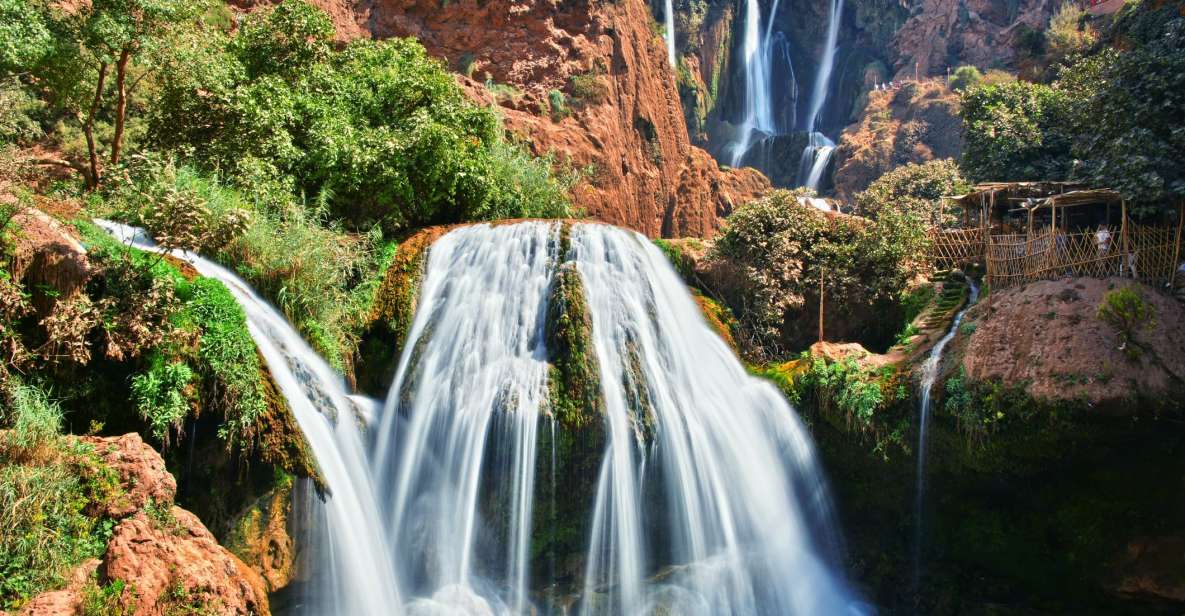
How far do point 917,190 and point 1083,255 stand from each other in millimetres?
13014

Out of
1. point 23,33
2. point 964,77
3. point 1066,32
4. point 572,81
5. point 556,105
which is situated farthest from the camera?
point 964,77

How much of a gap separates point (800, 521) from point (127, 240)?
10.6 meters

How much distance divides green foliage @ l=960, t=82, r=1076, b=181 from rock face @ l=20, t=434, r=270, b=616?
18.2 meters

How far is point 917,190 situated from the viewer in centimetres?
2412

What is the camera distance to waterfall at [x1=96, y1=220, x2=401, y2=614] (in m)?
8.02

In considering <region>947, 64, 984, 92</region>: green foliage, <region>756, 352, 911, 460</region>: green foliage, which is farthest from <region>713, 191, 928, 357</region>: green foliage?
<region>947, 64, 984, 92</region>: green foliage

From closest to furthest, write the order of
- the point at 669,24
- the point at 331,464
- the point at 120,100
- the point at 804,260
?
the point at 331,464 → the point at 120,100 → the point at 804,260 → the point at 669,24

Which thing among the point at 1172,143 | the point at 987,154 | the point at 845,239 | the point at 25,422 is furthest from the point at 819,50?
the point at 25,422

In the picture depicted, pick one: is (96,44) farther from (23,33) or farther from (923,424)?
(923,424)

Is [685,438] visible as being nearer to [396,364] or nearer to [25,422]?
[396,364]

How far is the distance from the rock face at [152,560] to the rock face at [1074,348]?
1015 cm

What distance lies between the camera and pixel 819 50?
42688mm

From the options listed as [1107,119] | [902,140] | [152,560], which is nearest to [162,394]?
[152,560]

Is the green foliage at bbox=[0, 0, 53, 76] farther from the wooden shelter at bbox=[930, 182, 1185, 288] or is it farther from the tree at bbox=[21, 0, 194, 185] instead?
the wooden shelter at bbox=[930, 182, 1185, 288]
